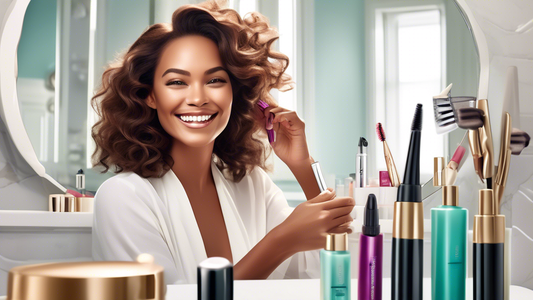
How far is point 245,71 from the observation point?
66cm

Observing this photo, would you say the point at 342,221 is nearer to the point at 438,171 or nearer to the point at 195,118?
the point at 438,171

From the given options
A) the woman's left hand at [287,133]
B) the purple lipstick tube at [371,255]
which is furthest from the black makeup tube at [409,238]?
the woman's left hand at [287,133]

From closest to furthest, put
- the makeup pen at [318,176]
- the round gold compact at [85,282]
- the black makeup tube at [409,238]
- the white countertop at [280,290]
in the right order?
the round gold compact at [85,282]
the black makeup tube at [409,238]
the white countertop at [280,290]
the makeup pen at [318,176]

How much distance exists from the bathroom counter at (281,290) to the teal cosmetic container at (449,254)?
3cm

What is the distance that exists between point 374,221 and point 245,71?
306mm

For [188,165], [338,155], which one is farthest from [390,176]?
[188,165]

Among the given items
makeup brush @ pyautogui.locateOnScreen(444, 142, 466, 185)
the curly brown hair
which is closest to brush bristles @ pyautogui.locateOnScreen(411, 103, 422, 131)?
makeup brush @ pyautogui.locateOnScreen(444, 142, 466, 185)

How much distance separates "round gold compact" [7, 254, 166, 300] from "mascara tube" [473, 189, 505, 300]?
33 centimetres

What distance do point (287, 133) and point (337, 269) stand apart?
271mm

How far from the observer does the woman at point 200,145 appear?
625 millimetres

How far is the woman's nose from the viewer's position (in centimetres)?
64

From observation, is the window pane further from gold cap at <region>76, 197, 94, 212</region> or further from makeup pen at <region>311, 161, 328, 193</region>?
gold cap at <region>76, 197, 94, 212</region>

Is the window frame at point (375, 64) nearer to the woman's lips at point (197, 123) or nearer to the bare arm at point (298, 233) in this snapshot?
the bare arm at point (298, 233)

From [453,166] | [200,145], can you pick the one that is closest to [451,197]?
[453,166]
